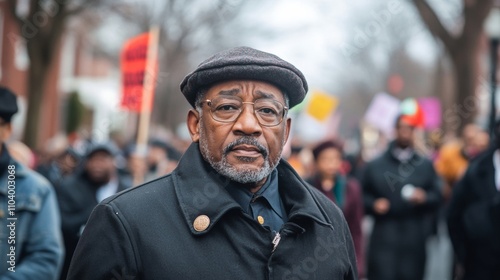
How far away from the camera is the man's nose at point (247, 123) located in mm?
3146

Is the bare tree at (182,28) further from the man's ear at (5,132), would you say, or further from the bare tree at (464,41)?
the man's ear at (5,132)

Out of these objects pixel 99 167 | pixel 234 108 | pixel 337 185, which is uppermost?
pixel 234 108

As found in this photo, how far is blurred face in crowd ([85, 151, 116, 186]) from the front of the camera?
792 centimetres

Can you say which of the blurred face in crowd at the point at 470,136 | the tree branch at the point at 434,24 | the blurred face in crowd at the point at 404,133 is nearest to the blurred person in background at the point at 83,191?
the blurred face in crowd at the point at 404,133

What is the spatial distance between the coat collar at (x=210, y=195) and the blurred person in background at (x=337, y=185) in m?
4.90

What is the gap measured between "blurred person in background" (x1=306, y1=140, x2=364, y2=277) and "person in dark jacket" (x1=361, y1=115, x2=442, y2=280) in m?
0.68

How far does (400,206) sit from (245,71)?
20.2 feet

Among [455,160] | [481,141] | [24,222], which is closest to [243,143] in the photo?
[24,222]

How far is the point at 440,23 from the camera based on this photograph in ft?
55.3

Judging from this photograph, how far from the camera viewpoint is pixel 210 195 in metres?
3.10

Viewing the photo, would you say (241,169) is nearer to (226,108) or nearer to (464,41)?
(226,108)

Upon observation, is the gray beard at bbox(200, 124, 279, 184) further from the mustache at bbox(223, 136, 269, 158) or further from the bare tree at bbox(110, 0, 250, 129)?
the bare tree at bbox(110, 0, 250, 129)

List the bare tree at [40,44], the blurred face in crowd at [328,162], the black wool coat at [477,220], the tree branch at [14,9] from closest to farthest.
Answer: the black wool coat at [477,220]
the blurred face in crowd at [328,162]
the tree branch at [14,9]
the bare tree at [40,44]

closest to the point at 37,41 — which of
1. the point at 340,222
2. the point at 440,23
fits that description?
the point at 440,23
